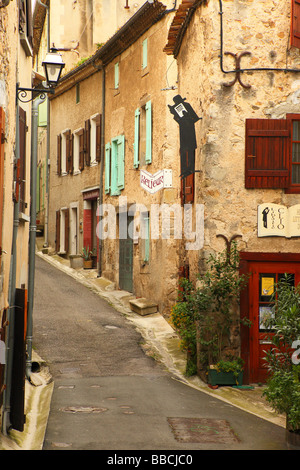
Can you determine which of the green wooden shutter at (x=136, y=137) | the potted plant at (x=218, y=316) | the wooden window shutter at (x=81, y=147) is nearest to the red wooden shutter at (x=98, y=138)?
the wooden window shutter at (x=81, y=147)

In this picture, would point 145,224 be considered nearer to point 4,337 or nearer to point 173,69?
point 173,69

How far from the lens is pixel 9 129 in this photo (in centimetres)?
851

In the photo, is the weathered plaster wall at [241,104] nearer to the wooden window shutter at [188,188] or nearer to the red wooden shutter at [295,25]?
the red wooden shutter at [295,25]

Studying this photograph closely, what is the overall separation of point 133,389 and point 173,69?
847cm

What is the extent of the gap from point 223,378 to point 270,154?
364 cm

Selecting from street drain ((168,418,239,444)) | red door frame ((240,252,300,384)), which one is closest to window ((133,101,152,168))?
red door frame ((240,252,300,384))

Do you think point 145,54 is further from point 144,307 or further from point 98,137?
point 144,307

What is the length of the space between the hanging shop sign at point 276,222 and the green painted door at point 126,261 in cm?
806

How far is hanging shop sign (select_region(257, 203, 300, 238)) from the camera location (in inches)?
436

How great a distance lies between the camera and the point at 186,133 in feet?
42.0

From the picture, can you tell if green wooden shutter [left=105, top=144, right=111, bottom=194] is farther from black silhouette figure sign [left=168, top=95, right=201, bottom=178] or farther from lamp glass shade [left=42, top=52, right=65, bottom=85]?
lamp glass shade [left=42, top=52, right=65, bottom=85]

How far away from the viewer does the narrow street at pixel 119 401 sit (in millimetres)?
7523

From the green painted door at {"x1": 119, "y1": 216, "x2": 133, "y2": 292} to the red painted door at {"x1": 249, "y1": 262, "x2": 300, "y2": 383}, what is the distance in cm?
808
